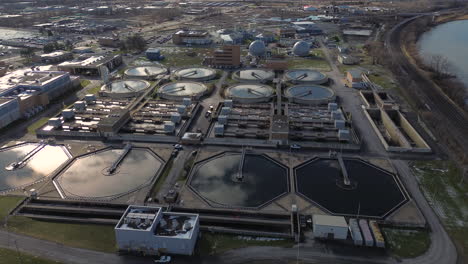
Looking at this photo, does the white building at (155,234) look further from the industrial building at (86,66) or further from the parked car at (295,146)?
the industrial building at (86,66)

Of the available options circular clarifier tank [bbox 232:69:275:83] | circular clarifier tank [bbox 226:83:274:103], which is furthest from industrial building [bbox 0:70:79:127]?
circular clarifier tank [bbox 232:69:275:83]

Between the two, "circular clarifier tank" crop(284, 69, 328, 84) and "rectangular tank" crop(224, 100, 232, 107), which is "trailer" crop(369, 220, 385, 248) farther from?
"circular clarifier tank" crop(284, 69, 328, 84)

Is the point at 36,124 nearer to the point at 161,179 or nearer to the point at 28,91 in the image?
the point at 28,91

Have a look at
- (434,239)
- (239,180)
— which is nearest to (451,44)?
(434,239)

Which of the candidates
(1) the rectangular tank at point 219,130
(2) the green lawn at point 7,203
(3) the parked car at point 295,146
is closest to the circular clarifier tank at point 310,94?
(3) the parked car at point 295,146

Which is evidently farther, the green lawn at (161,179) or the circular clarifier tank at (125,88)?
the circular clarifier tank at (125,88)
